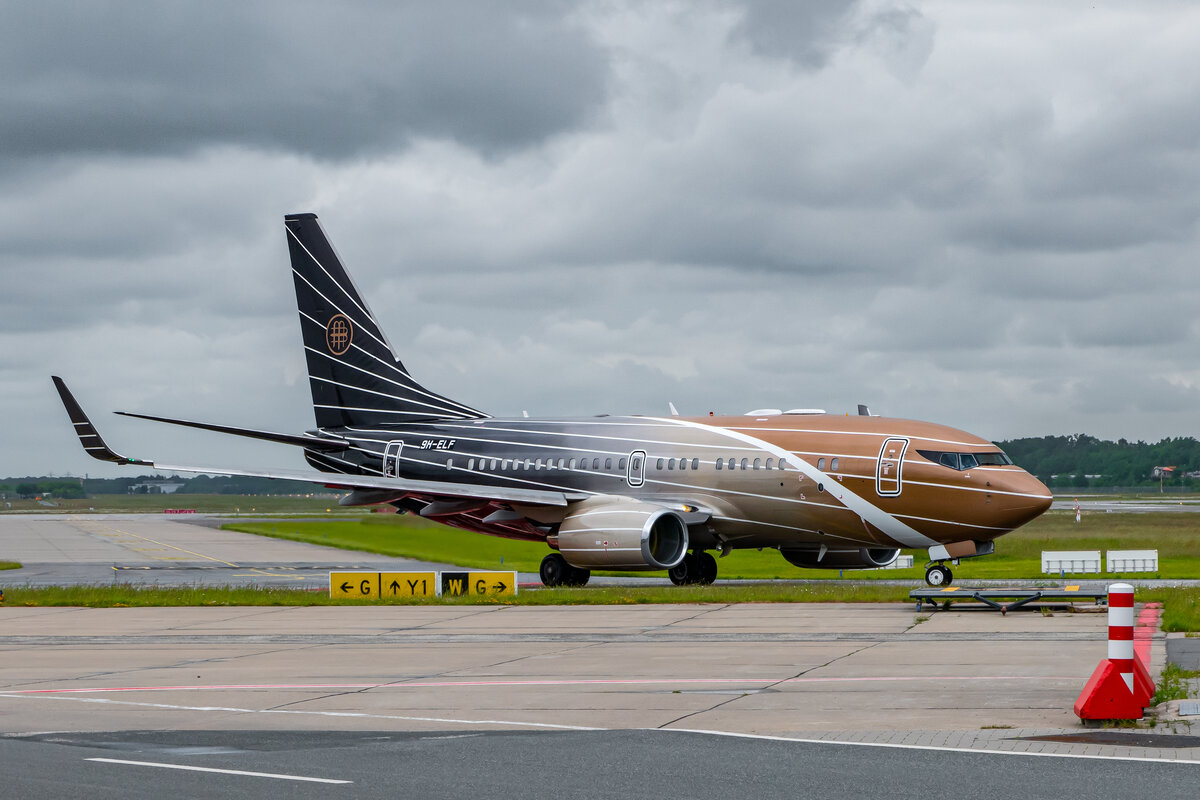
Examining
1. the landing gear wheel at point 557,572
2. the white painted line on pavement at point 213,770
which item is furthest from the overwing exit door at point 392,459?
the white painted line on pavement at point 213,770

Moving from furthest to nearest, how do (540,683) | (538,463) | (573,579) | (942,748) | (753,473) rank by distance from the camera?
(538,463) < (573,579) < (753,473) < (540,683) < (942,748)

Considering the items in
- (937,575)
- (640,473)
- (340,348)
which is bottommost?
(937,575)

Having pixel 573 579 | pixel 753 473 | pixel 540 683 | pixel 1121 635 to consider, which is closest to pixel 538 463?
pixel 573 579

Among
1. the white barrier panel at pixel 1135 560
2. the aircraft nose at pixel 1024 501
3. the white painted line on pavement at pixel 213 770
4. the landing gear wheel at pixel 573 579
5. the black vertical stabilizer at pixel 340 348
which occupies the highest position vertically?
the black vertical stabilizer at pixel 340 348

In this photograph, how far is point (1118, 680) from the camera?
1286 centimetres

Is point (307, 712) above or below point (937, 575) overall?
below

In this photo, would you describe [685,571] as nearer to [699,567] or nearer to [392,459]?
[699,567]

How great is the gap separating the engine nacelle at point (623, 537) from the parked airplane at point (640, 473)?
4cm

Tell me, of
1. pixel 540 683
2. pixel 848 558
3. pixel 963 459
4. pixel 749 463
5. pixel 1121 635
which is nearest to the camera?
pixel 1121 635

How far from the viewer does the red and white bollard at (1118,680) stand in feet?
42.0

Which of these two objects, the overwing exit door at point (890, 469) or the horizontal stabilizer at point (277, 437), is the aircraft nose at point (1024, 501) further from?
the horizontal stabilizer at point (277, 437)

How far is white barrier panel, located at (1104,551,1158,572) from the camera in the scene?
38.1 meters

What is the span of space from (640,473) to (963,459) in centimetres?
882

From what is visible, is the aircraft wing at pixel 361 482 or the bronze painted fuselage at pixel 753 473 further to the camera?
the aircraft wing at pixel 361 482
